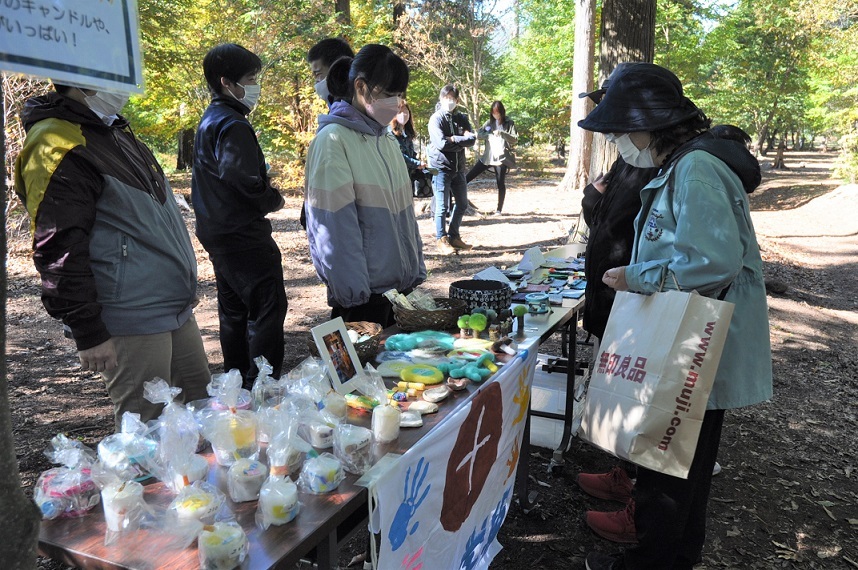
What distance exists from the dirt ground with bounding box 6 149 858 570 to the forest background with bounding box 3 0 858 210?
3.00m

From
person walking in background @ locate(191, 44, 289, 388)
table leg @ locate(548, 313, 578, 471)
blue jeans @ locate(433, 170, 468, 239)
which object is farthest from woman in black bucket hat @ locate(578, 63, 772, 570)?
blue jeans @ locate(433, 170, 468, 239)

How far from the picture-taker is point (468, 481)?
2141mm

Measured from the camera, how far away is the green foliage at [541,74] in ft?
65.0

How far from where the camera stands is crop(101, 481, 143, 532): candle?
1.30m

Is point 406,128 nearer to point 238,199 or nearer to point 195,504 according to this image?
point 238,199

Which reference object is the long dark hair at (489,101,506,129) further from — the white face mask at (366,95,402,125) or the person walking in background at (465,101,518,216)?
the white face mask at (366,95,402,125)

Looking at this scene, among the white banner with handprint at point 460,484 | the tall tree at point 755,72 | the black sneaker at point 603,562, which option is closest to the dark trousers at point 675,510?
the black sneaker at point 603,562

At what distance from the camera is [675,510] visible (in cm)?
217

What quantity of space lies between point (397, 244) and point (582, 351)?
10.1 ft

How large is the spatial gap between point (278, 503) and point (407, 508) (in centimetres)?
49

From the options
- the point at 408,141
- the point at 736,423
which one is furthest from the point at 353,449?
the point at 408,141

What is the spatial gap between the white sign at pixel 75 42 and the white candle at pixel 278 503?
878 mm

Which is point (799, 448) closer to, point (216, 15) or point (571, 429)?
point (571, 429)

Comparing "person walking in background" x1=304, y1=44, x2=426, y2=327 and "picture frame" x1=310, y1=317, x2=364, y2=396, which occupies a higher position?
"person walking in background" x1=304, y1=44, x2=426, y2=327
